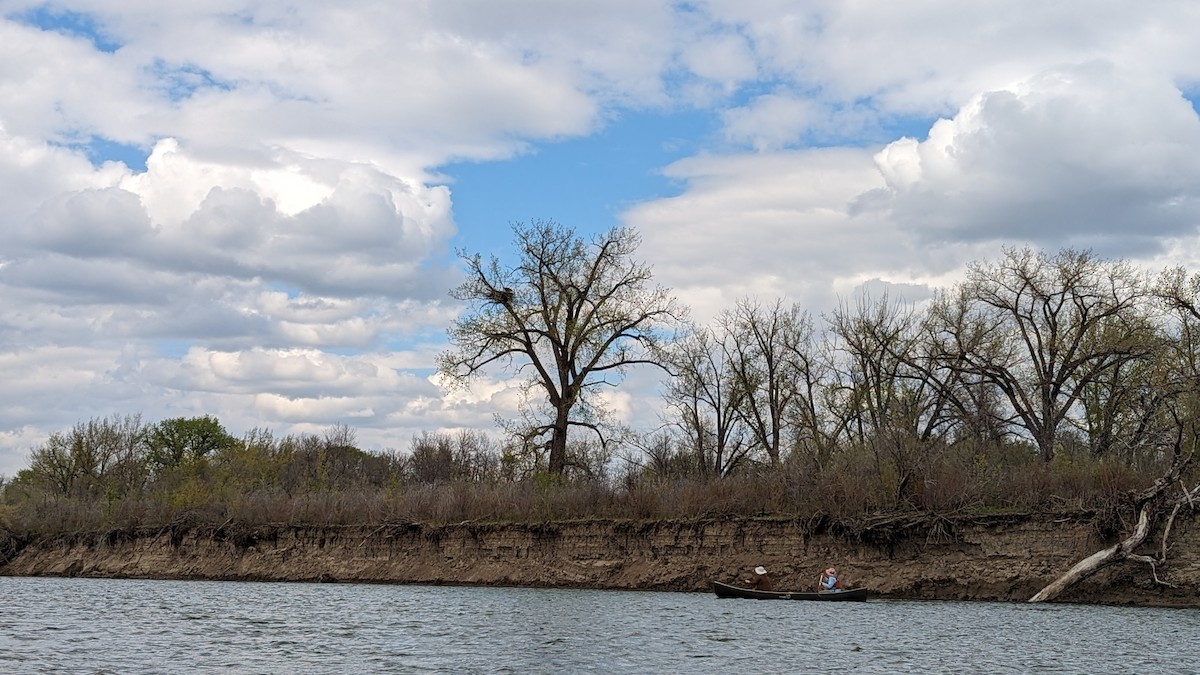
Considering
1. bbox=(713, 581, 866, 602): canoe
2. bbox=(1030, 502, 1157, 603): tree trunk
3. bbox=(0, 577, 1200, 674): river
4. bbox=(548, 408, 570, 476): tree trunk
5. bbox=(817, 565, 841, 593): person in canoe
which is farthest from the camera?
bbox=(548, 408, 570, 476): tree trunk

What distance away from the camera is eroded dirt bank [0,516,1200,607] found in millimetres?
44844

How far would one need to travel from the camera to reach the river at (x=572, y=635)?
25.1 metres

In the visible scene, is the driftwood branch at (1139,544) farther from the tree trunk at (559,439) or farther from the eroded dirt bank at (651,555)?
the tree trunk at (559,439)

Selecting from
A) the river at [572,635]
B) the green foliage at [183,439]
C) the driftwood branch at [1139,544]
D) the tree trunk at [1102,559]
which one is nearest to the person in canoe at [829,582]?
the river at [572,635]

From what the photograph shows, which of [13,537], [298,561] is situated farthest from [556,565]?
[13,537]

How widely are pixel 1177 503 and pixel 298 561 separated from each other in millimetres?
41080

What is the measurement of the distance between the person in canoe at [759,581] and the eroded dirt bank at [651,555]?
4.19 feet

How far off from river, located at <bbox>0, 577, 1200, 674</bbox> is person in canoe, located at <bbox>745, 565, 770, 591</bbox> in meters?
1.77

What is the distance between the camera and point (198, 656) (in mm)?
26062

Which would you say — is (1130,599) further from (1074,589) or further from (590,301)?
(590,301)

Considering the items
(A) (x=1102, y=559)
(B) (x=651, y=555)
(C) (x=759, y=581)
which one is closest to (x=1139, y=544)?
(A) (x=1102, y=559)

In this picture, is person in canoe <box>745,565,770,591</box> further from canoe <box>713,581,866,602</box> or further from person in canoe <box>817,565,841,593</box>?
person in canoe <box>817,565,841,593</box>

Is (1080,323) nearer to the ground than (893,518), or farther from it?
farther from it

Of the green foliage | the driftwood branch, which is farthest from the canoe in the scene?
the green foliage
